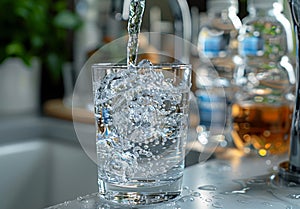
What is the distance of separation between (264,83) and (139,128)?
1.53 feet

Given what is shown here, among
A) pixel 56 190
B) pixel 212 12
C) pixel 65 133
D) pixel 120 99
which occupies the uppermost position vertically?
pixel 212 12

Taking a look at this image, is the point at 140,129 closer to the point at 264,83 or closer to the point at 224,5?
the point at 264,83

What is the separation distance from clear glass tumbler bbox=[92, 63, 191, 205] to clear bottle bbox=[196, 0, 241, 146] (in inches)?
21.3

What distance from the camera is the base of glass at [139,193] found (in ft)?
1.80

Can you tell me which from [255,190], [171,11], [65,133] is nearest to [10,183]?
[65,133]

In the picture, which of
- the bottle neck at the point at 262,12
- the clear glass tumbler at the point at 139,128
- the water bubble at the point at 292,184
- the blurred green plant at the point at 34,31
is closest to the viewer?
the clear glass tumbler at the point at 139,128

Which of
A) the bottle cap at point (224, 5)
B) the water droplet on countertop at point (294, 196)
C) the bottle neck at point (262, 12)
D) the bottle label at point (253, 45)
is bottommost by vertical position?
the water droplet on countertop at point (294, 196)

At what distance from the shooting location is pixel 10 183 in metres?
1.29

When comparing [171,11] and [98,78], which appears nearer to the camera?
[98,78]

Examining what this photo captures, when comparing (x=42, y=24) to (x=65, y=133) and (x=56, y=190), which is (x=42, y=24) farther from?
(x=56, y=190)

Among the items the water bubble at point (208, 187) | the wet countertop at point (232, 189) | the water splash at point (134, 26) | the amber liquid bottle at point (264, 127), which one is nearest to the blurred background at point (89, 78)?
the amber liquid bottle at point (264, 127)

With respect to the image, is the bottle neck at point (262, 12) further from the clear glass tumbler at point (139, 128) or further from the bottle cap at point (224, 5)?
the clear glass tumbler at point (139, 128)

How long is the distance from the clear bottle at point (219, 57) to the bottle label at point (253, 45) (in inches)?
4.9

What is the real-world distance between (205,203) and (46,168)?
0.87 m
